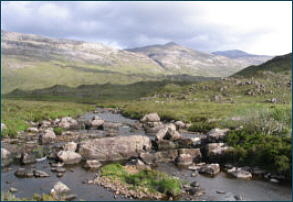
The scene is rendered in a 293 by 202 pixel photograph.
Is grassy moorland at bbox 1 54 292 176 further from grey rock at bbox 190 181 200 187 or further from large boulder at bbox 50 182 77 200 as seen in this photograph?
large boulder at bbox 50 182 77 200

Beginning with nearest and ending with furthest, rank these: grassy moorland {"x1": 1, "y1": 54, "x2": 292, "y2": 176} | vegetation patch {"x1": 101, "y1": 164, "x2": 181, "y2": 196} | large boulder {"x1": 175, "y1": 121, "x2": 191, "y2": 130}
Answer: vegetation patch {"x1": 101, "y1": 164, "x2": 181, "y2": 196}, grassy moorland {"x1": 1, "y1": 54, "x2": 292, "y2": 176}, large boulder {"x1": 175, "y1": 121, "x2": 191, "y2": 130}

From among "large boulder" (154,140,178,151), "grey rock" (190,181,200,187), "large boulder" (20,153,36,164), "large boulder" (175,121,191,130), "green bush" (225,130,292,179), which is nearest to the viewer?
"grey rock" (190,181,200,187)

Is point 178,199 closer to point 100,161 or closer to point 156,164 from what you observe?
point 156,164

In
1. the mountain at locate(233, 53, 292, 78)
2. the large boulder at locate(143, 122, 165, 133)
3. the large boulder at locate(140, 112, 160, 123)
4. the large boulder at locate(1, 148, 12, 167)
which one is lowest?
the large boulder at locate(1, 148, 12, 167)

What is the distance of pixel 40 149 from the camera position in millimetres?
46875

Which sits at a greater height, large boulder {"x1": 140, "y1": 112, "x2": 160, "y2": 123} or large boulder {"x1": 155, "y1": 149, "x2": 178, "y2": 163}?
large boulder {"x1": 140, "y1": 112, "x2": 160, "y2": 123}

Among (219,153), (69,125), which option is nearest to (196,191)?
(219,153)

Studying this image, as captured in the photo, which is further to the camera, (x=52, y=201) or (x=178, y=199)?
(x=178, y=199)

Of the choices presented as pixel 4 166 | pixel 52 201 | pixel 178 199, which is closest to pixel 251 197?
pixel 178 199

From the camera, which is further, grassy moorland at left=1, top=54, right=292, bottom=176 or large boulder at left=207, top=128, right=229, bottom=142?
large boulder at left=207, top=128, right=229, bottom=142

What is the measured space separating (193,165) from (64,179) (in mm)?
17382

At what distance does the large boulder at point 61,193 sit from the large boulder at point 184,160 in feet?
55.7

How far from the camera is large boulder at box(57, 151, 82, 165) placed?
40.2 m

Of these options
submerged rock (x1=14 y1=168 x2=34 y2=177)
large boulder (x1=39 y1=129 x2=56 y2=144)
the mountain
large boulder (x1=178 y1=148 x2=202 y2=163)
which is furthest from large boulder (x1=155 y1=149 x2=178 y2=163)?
the mountain
